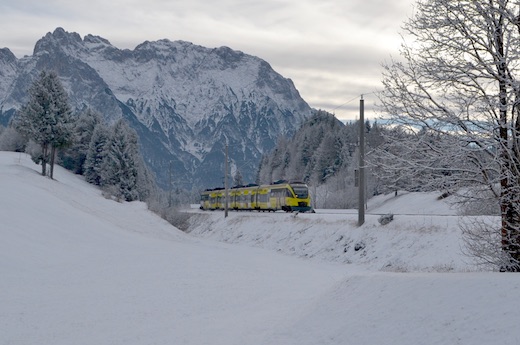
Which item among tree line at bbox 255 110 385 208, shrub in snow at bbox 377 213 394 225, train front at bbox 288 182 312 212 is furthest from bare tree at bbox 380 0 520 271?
tree line at bbox 255 110 385 208

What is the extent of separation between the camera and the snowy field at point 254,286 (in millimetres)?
12086

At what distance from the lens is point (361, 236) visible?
34281 mm

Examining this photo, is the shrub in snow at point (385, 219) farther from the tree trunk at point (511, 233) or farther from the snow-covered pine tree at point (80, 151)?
the snow-covered pine tree at point (80, 151)

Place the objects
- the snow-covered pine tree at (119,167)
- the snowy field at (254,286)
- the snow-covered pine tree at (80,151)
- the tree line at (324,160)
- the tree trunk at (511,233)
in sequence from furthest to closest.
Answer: the snow-covered pine tree at (80,151), the tree line at (324,160), the snow-covered pine tree at (119,167), the tree trunk at (511,233), the snowy field at (254,286)

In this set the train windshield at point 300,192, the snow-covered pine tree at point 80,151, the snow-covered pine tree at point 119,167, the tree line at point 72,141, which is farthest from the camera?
the snow-covered pine tree at point 80,151

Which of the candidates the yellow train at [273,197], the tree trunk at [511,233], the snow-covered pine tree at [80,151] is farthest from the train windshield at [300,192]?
the snow-covered pine tree at [80,151]

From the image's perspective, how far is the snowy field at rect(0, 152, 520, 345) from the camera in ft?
39.7

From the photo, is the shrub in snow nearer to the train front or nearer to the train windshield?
the train front

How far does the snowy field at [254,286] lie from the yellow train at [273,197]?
8.62 metres

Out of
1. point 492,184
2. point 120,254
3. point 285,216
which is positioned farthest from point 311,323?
point 285,216

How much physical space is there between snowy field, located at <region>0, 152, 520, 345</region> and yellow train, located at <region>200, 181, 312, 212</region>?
862 centimetres

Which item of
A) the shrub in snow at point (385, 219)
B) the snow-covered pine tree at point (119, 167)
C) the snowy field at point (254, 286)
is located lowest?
the snowy field at point (254, 286)

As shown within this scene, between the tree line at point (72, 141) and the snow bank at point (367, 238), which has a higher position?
the tree line at point (72, 141)

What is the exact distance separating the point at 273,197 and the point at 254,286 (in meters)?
37.9
